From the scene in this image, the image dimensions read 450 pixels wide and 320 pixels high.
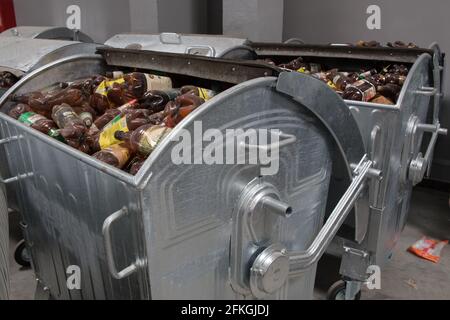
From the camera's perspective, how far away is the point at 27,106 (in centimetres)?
154

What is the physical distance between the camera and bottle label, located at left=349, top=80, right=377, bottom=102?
1746 mm

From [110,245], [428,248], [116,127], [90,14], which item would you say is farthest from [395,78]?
[90,14]

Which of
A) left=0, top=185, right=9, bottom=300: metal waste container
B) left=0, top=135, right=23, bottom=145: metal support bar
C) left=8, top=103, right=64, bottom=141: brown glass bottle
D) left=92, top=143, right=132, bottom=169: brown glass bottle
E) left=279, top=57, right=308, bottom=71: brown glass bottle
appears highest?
left=279, top=57, right=308, bottom=71: brown glass bottle

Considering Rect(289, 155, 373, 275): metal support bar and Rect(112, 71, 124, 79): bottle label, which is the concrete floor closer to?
Rect(289, 155, 373, 275): metal support bar

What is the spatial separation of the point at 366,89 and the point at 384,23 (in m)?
1.97

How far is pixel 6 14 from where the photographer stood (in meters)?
5.57

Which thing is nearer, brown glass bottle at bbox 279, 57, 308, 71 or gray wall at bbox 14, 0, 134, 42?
brown glass bottle at bbox 279, 57, 308, 71

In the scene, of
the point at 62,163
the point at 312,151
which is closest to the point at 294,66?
the point at 312,151

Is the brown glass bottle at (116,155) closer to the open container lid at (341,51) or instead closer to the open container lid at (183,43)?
the open container lid at (183,43)

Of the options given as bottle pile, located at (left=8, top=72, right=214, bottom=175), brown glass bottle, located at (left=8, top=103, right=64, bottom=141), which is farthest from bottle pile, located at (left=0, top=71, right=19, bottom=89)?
brown glass bottle, located at (left=8, top=103, right=64, bottom=141)

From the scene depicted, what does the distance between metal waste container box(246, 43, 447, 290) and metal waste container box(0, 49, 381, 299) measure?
0.16 m

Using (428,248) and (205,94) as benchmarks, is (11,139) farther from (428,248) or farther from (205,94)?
(428,248)

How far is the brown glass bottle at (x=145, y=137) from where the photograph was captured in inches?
42.6

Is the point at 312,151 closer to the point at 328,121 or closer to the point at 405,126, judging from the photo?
the point at 328,121
